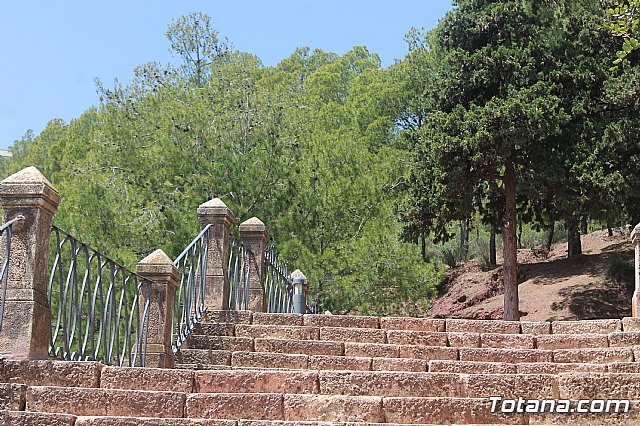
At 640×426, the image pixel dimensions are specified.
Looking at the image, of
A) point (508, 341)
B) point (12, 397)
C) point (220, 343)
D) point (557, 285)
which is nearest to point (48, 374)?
point (12, 397)

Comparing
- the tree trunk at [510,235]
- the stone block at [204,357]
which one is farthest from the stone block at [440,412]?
the tree trunk at [510,235]

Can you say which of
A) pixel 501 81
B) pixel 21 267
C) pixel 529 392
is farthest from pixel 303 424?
pixel 501 81

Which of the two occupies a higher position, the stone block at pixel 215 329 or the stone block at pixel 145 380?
the stone block at pixel 215 329

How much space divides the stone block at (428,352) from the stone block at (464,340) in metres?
0.44

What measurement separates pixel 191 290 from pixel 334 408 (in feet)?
12.9

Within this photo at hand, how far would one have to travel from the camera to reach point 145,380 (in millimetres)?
6082

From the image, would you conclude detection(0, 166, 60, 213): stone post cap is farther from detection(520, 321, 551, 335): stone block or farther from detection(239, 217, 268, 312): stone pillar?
detection(239, 217, 268, 312): stone pillar

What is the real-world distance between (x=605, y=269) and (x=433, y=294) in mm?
7567

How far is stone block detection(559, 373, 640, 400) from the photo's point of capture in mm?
6133

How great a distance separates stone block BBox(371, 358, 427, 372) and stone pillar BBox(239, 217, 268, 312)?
13.2 feet

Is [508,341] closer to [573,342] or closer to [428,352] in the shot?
[573,342]

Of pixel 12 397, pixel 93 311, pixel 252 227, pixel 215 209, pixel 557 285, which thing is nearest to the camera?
pixel 12 397

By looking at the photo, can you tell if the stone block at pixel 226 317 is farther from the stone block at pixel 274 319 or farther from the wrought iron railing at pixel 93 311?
the wrought iron railing at pixel 93 311

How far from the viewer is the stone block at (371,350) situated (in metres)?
8.40
